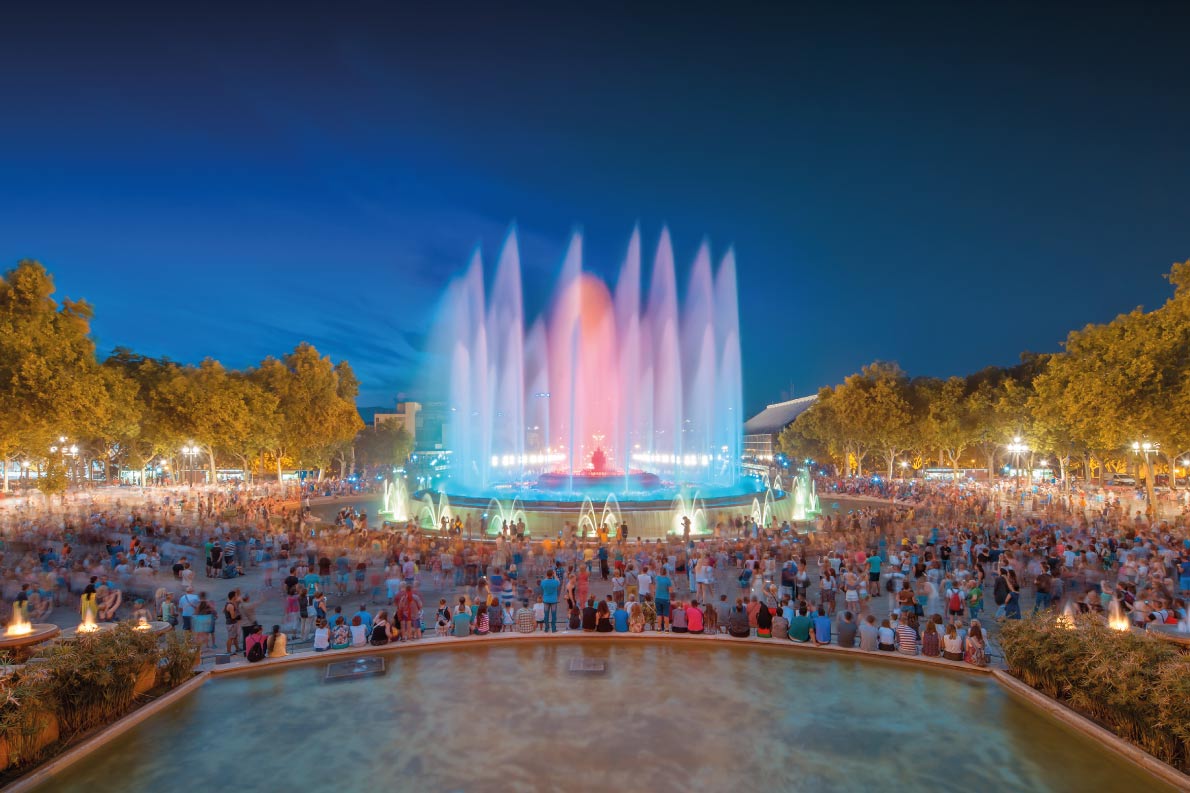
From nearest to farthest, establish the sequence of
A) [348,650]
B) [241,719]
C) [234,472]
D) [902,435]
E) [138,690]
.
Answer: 1. [241,719]
2. [138,690]
3. [348,650]
4. [902,435]
5. [234,472]

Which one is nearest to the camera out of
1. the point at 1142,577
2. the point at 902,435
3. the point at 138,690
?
the point at 138,690

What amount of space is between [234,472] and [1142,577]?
4315 inches

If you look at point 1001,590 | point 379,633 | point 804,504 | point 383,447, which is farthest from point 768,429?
point 379,633

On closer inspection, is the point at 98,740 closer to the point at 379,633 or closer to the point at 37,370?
the point at 379,633

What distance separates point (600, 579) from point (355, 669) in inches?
414

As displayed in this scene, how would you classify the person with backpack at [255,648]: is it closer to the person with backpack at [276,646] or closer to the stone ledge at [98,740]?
the person with backpack at [276,646]

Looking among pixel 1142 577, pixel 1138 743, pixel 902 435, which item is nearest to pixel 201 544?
pixel 1138 743

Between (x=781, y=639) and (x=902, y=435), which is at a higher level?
(x=902, y=435)

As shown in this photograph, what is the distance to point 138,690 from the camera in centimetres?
1134

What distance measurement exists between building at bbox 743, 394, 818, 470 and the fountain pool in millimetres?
119034

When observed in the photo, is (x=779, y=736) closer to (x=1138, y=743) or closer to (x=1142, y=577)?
(x=1138, y=743)

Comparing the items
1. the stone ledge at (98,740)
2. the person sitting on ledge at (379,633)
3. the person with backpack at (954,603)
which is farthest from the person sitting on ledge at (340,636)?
the person with backpack at (954,603)

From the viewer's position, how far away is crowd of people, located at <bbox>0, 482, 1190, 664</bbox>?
588 inches

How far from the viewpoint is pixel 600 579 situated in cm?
2217
